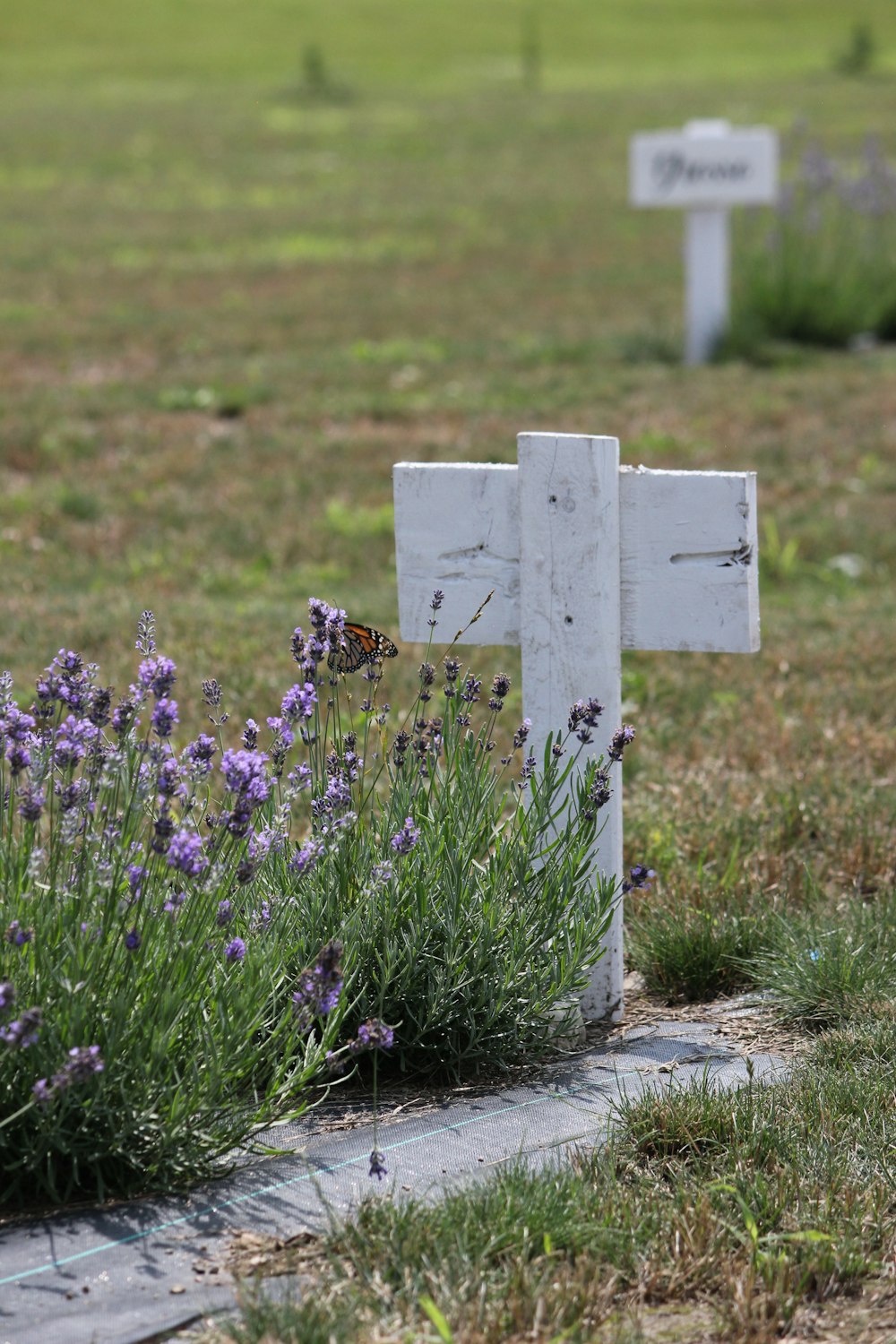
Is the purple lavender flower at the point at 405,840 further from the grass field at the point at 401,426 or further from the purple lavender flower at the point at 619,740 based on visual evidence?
the grass field at the point at 401,426

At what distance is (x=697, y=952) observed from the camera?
139 inches

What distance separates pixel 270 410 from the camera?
10.7m

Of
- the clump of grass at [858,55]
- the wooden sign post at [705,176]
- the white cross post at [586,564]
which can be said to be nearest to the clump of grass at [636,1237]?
the white cross post at [586,564]

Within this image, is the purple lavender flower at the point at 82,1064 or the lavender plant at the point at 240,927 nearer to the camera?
the purple lavender flower at the point at 82,1064

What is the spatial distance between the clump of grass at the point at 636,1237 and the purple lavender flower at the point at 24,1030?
49 cm

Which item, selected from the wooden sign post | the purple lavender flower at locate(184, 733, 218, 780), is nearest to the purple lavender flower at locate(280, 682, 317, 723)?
the purple lavender flower at locate(184, 733, 218, 780)

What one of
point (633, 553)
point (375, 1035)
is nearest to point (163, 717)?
point (375, 1035)

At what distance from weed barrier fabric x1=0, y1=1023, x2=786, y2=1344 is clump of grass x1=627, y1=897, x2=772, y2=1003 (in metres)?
0.33

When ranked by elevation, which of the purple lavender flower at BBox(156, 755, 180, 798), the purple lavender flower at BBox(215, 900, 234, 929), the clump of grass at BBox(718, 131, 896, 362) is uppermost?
the clump of grass at BBox(718, 131, 896, 362)

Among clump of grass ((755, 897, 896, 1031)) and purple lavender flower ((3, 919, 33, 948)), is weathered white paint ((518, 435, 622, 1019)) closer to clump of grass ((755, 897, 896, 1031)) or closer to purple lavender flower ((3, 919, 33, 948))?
clump of grass ((755, 897, 896, 1031))

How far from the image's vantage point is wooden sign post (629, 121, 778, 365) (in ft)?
A: 39.1

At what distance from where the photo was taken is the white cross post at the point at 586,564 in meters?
3.14

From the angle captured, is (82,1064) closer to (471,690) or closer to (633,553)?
(471,690)

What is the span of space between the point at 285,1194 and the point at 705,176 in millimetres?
10820
